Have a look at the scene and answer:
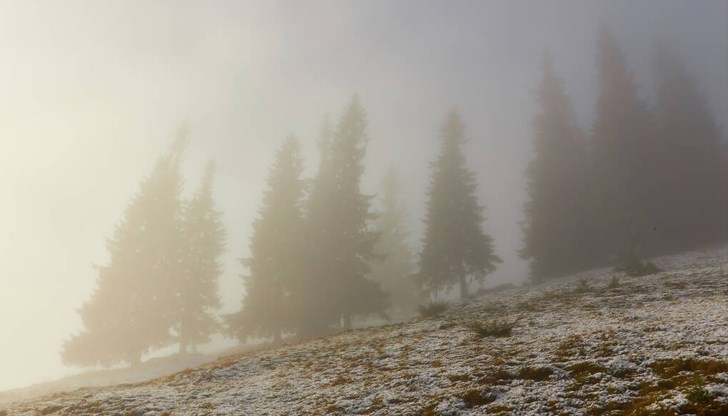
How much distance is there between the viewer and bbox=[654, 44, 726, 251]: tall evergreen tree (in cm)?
3278

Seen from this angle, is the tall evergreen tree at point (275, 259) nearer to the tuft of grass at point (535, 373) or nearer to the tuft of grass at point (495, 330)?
the tuft of grass at point (495, 330)

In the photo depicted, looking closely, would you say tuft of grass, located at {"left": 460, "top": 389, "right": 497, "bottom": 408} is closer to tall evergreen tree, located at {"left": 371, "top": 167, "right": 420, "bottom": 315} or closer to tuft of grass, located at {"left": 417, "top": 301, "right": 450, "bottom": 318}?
tuft of grass, located at {"left": 417, "top": 301, "right": 450, "bottom": 318}

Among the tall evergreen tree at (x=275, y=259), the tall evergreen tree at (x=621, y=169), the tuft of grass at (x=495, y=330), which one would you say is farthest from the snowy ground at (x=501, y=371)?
the tall evergreen tree at (x=621, y=169)

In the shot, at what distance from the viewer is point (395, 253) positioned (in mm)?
Result: 45531

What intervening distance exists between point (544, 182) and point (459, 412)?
111 feet

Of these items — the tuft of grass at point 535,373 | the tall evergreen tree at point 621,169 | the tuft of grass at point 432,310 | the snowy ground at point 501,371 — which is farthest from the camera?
the tall evergreen tree at point 621,169

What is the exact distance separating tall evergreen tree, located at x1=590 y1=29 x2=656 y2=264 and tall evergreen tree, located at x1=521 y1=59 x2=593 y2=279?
1.17 meters

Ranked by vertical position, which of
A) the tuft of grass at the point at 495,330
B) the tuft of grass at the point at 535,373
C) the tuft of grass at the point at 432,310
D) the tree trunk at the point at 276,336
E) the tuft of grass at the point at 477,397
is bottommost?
the tree trunk at the point at 276,336

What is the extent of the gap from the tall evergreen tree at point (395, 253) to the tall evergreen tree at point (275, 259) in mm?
10484

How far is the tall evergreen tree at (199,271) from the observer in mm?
35500

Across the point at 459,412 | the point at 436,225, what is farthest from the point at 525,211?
the point at 459,412

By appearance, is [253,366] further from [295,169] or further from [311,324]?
[295,169]

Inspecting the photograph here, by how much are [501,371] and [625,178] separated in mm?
31661

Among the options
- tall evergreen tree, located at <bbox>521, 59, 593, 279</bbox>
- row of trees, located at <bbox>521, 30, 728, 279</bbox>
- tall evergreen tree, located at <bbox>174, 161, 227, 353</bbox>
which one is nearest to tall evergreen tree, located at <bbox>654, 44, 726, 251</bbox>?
row of trees, located at <bbox>521, 30, 728, 279</bbox>
